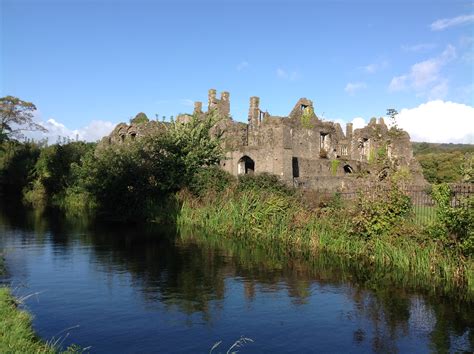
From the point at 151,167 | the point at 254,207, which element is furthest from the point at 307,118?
the point at 254,207

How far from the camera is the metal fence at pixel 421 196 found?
13.7 meters

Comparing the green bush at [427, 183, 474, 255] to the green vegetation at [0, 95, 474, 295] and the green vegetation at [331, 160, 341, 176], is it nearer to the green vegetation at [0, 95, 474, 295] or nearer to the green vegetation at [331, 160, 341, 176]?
the green vegetation at [0, 95, 474, 295]

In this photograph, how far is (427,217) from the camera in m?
14.7

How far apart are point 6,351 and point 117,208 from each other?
20.0m

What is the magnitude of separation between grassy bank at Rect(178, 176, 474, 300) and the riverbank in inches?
356

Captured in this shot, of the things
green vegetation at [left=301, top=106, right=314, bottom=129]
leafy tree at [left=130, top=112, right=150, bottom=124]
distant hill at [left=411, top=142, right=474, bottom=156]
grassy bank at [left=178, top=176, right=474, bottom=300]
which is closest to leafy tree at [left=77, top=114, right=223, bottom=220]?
grassy bank at [left=178, top=176, right=474, bottom=300]

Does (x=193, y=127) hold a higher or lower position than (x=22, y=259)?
higher

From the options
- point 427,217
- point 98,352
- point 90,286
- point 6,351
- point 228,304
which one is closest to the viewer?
point 6,351

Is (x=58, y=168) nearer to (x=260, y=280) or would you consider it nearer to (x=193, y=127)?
(x=193, y=127)

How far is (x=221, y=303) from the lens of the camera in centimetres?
1048

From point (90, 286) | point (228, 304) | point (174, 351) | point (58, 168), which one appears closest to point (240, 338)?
point (174, 351)

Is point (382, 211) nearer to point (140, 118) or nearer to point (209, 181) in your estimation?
point (209, 181)

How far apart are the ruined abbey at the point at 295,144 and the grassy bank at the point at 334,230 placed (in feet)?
16.9

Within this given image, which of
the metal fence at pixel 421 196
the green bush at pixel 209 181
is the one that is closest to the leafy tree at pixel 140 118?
the green bush at pixel 209 181
